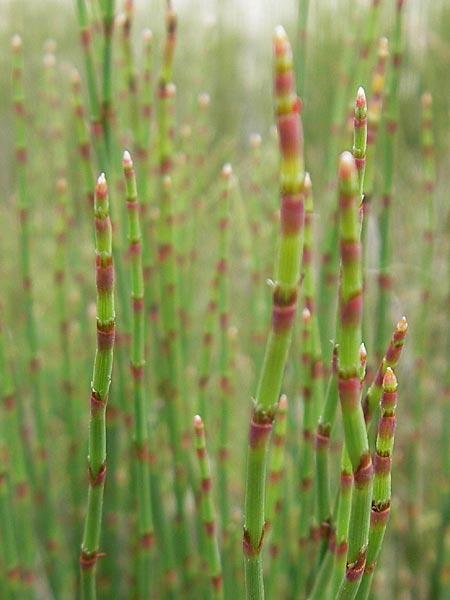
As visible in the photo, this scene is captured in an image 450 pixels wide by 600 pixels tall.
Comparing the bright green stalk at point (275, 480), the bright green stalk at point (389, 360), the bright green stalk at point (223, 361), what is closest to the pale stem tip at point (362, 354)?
the bright green stalk at point (389, 360)

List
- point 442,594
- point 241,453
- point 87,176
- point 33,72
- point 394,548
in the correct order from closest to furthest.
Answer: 1. point 87,176
2. point 442,594
3. point 394,548
4. point 241,453
5. point 33,72

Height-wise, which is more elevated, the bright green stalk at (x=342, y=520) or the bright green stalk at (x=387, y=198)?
the bright green stalk at (x=387, y=198)

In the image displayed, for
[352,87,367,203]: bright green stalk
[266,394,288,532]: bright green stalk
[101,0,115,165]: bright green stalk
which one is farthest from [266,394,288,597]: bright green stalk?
[101,0,115,165]: bright green stalk

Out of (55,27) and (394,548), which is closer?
(394,548)

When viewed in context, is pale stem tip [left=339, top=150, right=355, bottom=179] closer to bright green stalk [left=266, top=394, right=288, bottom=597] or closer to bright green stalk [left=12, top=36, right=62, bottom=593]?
bright green stalk [left=266, top=394, right=288, bottom=597]

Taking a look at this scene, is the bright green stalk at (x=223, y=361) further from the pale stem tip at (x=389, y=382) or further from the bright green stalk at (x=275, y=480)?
the pale stem tip at (x=389, y=382)

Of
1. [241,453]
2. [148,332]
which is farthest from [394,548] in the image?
[148,332]

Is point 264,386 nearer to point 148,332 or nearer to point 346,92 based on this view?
point 148,332
